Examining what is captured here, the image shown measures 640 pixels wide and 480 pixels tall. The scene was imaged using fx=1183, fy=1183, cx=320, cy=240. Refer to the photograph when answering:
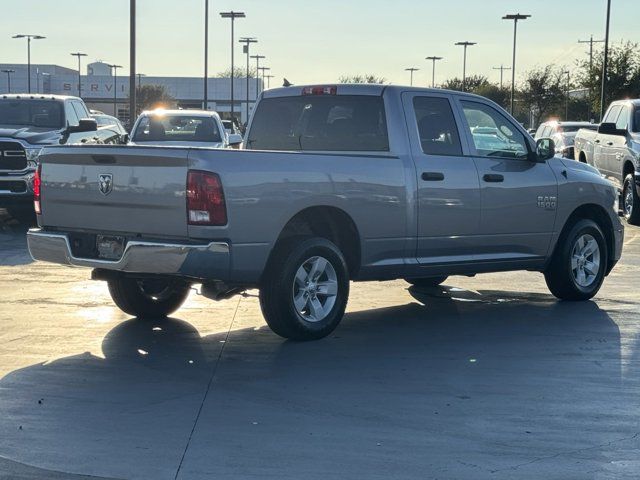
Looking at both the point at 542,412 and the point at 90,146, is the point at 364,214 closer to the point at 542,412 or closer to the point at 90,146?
the point at 90,146

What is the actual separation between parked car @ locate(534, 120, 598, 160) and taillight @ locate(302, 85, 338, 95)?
20.5 meters

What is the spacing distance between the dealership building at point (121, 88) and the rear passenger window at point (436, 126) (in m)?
97.9

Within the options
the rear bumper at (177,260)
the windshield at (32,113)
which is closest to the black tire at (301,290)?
the rear bumper at (177,260)

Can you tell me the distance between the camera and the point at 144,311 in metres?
9.90

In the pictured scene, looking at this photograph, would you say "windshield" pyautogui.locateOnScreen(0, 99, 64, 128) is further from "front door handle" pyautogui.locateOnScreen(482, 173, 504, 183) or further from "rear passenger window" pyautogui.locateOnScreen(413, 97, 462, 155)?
"front door handle" pyautogui.locateOnScreen(482, 173, 504, 183)

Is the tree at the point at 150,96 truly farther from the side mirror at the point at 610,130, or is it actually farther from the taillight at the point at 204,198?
the taillight at the point at 204,198

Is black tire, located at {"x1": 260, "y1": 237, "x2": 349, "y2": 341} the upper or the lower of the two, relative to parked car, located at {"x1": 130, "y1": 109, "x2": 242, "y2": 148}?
lower

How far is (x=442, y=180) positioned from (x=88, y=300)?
3.53 meters

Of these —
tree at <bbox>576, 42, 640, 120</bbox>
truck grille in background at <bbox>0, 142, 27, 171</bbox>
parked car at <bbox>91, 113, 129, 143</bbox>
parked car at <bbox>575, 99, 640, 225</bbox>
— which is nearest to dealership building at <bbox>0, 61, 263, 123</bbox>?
tree at <bbox>576, 42, 640, 120</bbox>

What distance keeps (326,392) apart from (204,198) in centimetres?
168

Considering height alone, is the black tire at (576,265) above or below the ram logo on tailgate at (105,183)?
below

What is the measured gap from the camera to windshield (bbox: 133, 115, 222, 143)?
837 inches

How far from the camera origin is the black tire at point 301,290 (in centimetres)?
866

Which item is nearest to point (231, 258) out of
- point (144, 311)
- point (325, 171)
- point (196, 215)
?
point (196, 215)
